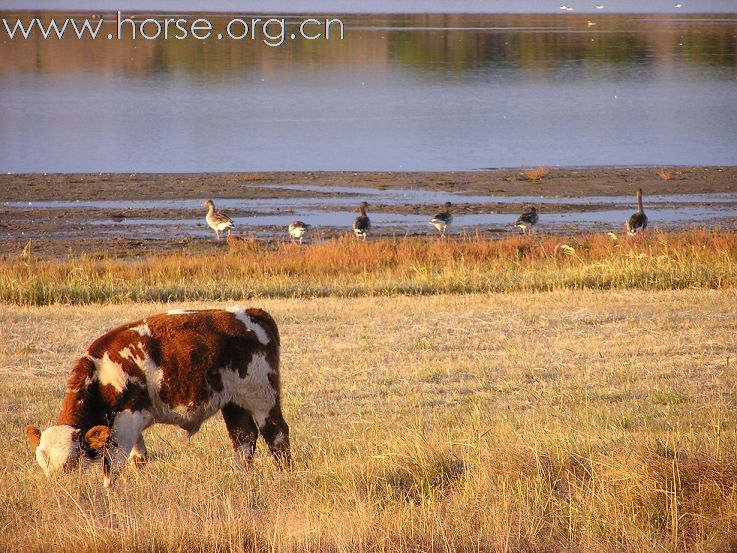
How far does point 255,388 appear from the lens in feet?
28.6

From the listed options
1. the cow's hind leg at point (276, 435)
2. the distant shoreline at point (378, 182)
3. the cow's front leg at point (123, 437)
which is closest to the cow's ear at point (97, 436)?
the cow's front leg at point (123, 437)

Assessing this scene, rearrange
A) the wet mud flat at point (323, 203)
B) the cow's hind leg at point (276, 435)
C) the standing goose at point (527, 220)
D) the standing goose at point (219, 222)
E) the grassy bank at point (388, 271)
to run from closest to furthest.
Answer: the cow's hind leg at point (276, 435) → the grassy bank at point (388, 271) → the standing goose at point (219, 222) → the standing goose at point (527, 220) → the wet mud flat at point (323, 203)

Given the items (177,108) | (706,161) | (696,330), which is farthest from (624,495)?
(177,108)

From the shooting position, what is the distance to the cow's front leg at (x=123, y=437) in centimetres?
818

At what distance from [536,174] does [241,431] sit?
105 ft

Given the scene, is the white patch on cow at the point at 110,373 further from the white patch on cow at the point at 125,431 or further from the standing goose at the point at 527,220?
the standing goose at the point at 527,220

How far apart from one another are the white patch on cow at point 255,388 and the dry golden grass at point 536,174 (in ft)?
104

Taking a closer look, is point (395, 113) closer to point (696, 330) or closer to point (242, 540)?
point (696, 330)

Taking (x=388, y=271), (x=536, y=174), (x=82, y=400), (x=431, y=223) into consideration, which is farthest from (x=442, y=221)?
(x=82, y=400)

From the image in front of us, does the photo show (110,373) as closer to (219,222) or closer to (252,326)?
(252,326)

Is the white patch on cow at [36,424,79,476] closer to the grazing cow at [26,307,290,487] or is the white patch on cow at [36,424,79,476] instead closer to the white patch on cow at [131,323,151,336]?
the grazing cow at [26,307,290,487]

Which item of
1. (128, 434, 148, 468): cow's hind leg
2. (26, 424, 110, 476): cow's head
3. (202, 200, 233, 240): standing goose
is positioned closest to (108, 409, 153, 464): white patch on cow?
(26, 424, 110, 476): cow's head

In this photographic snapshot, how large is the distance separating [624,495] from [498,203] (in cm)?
2723

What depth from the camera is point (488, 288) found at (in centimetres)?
1922
